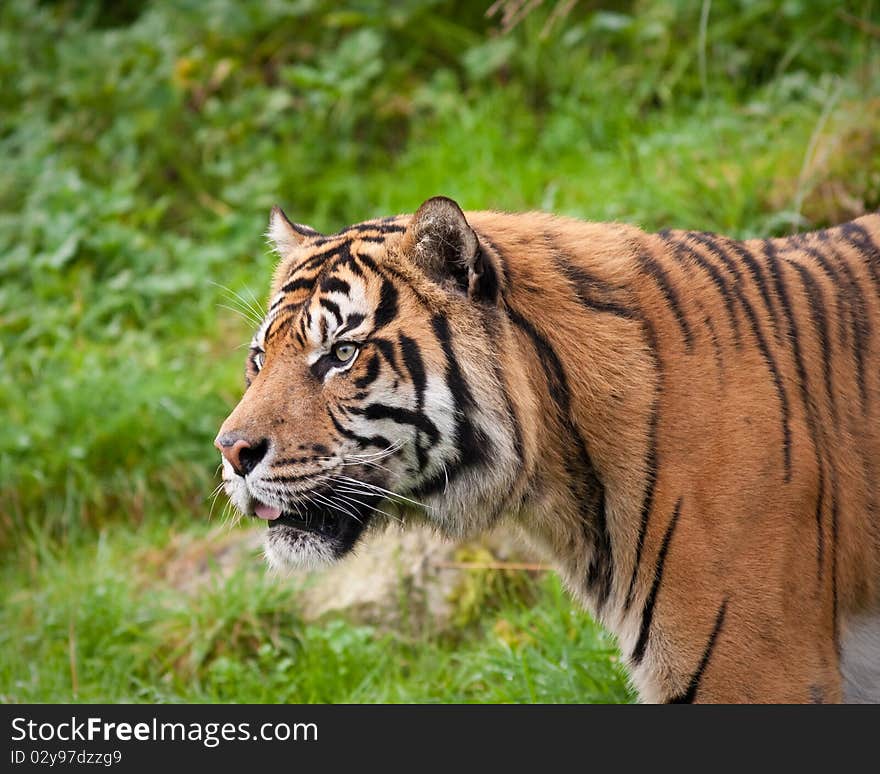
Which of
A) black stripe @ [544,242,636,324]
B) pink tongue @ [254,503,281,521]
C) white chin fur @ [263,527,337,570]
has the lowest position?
white chin fur @ [263,527,337,570]

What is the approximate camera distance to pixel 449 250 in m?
2.90

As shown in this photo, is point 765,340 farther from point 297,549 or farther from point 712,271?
point 297,549

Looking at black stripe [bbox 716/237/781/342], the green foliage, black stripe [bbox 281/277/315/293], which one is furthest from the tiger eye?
the green foliage

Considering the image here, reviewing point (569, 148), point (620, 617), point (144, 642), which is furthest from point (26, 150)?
point (620, 617)

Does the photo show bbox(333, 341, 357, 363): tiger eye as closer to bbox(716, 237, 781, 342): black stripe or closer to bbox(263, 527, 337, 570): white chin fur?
bbox(263, 527, 337, 570): white chin fur

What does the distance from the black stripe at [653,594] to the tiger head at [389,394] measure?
1.31 ft

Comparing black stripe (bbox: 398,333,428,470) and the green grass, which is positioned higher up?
black stripe (bbox: 398,333,428,470)

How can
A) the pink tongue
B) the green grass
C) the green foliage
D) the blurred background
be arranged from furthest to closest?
A: the green foliage, the blurred background, the green grass, the pink tongue

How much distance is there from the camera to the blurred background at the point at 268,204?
14.6 ft

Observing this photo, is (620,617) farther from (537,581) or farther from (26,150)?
(26,150)

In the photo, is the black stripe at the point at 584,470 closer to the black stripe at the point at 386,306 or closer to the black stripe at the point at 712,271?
the black stripe at the point at 386,306

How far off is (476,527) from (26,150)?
5.61 meters

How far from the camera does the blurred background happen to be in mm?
4457

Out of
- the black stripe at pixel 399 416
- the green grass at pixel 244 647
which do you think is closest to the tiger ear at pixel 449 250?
the black stripe at pixel 399 416
